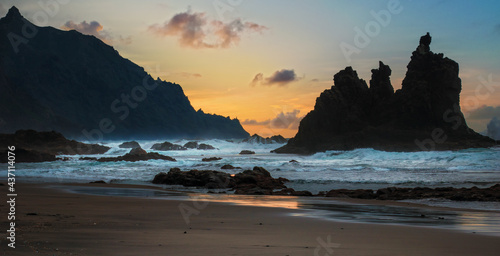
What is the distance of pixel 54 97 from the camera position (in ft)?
524

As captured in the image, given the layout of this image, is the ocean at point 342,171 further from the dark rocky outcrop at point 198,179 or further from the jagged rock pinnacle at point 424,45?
the jagged rock pinnacle at point 424,45

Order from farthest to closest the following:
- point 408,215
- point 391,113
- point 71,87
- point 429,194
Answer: point 71,87 < point 391,113 < point 429,194 < point 408,215

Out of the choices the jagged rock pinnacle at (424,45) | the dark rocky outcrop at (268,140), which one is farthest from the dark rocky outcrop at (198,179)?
the dark rocky outcrop at (268,140)

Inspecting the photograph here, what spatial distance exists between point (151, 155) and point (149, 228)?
36.0 m

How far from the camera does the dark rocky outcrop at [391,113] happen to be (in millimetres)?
81562

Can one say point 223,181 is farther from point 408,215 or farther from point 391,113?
point 391,113

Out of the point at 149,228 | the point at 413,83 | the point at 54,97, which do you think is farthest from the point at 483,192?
Result: the point at 54,97

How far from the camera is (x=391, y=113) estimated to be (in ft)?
289

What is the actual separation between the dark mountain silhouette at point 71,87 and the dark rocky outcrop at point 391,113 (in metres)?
90.6

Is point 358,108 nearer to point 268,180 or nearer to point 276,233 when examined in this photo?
point 268,180

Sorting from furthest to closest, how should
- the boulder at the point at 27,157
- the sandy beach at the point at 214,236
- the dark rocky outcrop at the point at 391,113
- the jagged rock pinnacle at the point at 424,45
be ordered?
the jagged rock pinnacle at the point at 424,45, the dark rocky outcrop at the point at 391,113, the boulder at the point at 27,157, the sandy beach at the point at 214,236

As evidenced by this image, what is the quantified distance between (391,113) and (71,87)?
125 metres

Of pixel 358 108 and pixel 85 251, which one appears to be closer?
pixel 85 251

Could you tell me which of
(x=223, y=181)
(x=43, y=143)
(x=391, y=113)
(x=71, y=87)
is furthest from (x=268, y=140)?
(x=223, y=181)
